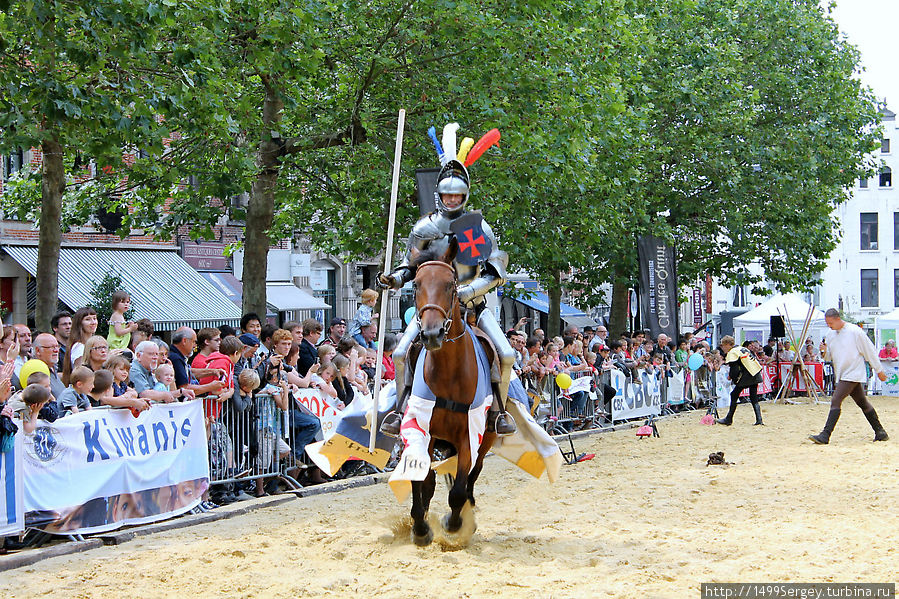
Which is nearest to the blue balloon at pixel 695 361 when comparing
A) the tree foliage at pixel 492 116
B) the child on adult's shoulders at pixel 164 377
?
the tree foliage at pixel 492 116

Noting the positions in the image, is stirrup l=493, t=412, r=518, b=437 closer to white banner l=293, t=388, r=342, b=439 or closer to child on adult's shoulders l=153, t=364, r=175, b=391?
child on adult's shoulders l=153, t=364, r=175, b=391

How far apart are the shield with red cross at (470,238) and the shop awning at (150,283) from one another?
1644 centimetres

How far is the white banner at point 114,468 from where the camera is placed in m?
9.02

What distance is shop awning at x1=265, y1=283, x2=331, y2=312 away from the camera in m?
30.7

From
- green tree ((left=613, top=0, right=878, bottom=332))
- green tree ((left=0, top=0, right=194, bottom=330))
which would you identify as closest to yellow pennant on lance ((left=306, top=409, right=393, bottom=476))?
green tree ((left=0, top=0, right=194, bottom=330))

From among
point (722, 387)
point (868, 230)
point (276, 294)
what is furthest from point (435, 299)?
point (868, 230)

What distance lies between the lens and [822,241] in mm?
33281

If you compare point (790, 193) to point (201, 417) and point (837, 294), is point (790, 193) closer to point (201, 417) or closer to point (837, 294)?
point (201, 417)

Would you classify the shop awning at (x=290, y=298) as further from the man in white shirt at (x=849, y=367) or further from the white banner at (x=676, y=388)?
the man in white shirt at (x=849, y=367)

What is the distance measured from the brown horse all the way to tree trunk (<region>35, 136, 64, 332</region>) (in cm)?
765

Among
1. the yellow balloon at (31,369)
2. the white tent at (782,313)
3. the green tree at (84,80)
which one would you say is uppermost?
the green tree at (84,80)

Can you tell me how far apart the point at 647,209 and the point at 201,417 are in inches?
854

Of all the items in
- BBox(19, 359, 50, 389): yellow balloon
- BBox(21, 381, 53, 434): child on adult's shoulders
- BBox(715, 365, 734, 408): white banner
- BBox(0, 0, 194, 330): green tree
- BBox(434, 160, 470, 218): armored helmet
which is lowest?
BBox(715, 365, 734, 408): white banner

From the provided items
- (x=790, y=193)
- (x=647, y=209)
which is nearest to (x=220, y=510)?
(x=647, y=209)
